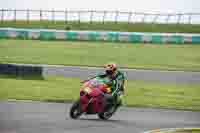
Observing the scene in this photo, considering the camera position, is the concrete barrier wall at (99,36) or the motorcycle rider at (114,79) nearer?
the motorcycle rider at (114,79)

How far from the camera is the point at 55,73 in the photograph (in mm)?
35312

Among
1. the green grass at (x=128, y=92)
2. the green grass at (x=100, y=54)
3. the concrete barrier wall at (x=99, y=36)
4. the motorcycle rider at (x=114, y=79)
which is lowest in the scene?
the green grass at (x=100, y=54)

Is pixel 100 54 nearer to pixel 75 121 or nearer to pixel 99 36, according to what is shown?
pixel 99 36

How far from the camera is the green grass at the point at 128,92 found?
84.4 feet

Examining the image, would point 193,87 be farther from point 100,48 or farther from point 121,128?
point 100,48

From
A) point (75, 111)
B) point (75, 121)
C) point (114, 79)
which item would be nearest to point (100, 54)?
point (75, 111)

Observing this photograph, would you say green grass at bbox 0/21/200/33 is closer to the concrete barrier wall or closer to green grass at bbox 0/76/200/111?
the concrete barrier wall

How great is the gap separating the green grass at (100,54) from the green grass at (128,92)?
33.2ft

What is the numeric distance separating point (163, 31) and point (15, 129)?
51.4 metres

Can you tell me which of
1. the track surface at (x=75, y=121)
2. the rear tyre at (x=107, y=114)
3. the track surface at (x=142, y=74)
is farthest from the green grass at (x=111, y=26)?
the rear tyre at (x=107, y=114)

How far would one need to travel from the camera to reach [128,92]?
28.4 m

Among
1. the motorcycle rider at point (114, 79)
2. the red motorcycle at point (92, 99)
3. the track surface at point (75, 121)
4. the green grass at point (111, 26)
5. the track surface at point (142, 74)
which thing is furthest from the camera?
the green grass at point (111, 26)

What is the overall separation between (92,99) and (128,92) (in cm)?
905

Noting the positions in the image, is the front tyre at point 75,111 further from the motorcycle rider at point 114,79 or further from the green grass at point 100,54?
the green grass at point 100,54
